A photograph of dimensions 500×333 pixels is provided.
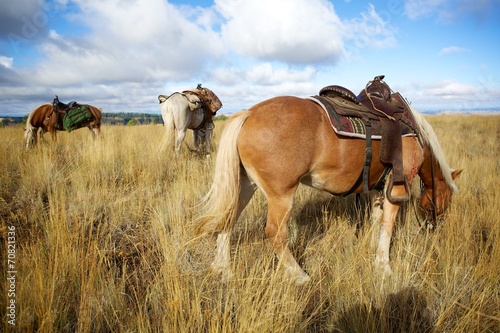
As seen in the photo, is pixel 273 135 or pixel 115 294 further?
pixel 273 135

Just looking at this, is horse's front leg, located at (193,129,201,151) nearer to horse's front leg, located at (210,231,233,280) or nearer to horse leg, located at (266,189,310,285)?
horse's front leg, located at (210,231,233,280)

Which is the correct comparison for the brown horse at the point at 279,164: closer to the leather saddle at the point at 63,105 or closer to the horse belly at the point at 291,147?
the horse belly at the point at 291,147

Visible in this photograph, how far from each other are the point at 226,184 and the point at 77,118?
7.85 meters

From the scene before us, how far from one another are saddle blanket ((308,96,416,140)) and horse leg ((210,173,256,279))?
0.95 meters

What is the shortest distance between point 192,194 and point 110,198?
113 cm

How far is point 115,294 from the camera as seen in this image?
66.1 inches

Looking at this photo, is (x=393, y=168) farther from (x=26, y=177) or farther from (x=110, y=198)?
(x=26, y=177)

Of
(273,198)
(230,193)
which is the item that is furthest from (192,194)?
(273,198)

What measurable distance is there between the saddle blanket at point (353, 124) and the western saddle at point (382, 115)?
0.03m

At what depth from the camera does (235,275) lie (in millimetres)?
1935

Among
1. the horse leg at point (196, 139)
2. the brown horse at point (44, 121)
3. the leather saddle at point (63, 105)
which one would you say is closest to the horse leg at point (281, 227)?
the horse leg at point (196, 139)

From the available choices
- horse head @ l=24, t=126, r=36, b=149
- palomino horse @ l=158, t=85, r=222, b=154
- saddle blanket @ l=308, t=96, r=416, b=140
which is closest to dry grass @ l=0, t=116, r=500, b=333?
saddle blanket @ l=308, t=96, r=416, b=140

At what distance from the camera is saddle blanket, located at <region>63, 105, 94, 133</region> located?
7.66 meters

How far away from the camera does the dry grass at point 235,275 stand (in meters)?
1.49
